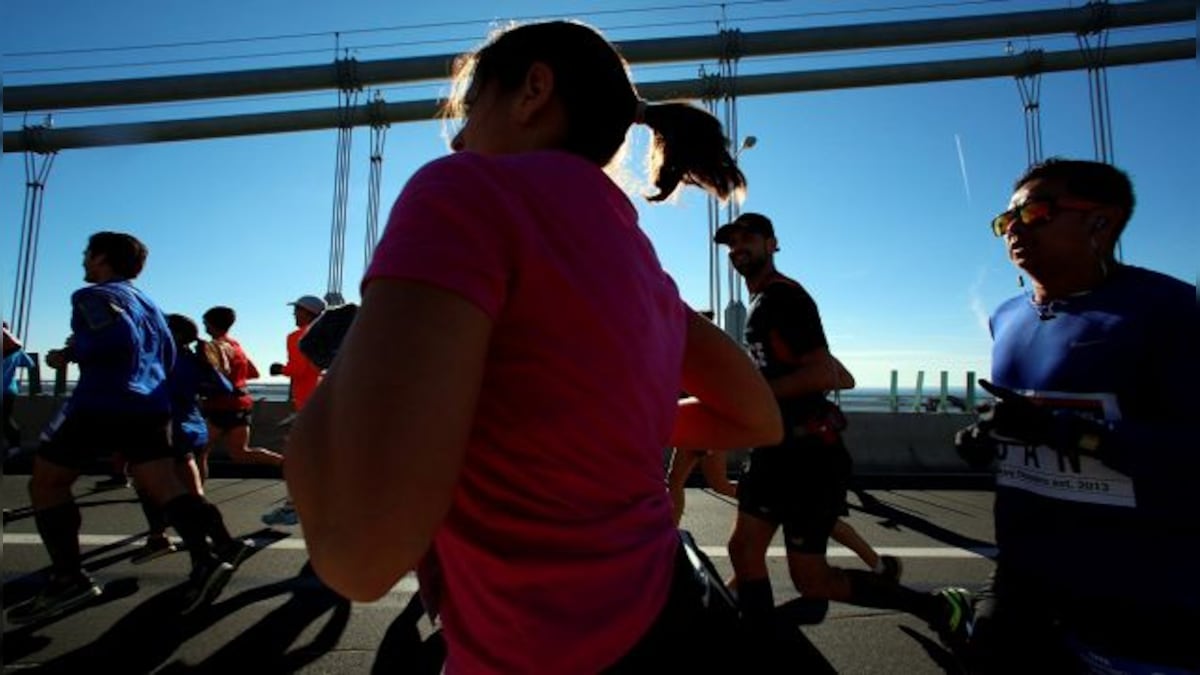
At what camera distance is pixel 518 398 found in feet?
2.06

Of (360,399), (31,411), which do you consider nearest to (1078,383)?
(360,399)

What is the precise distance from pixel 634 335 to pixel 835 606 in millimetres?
3571

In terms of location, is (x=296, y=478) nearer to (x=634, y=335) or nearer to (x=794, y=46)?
(x=634, y=335)

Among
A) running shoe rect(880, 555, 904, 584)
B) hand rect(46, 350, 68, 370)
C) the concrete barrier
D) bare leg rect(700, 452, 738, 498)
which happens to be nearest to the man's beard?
running shoe rect(880, 555, 904, 584)

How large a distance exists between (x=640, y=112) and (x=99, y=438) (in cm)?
388

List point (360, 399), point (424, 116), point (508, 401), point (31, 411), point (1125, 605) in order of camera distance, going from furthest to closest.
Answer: point (424, 116), point (31, 411), point (1125, 605), point (508, 401), point (360, 399)

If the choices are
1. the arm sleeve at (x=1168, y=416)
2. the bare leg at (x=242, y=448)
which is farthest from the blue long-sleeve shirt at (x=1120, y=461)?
the bare leg at (x=242, y=448)

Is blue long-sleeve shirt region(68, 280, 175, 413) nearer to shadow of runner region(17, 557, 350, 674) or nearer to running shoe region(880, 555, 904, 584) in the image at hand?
shadow of runner region(17, 557, 350, 674)

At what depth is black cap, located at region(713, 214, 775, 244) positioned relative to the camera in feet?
11.4

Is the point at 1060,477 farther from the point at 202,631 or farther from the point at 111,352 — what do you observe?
the point at 111,352

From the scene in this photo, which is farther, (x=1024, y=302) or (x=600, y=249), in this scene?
(x=1024, y=302)

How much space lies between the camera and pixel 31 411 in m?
9.30

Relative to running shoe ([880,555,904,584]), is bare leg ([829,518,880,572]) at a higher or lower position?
higher

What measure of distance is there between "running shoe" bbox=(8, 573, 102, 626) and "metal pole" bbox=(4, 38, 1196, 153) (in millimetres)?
16293
